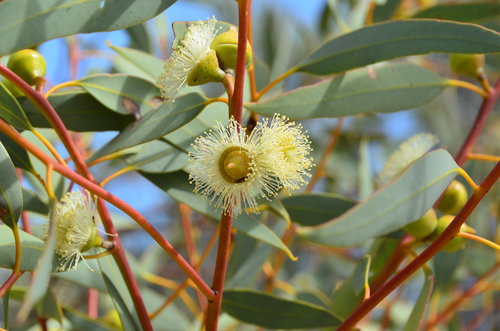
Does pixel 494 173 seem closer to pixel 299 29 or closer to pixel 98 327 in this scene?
pixel 98 327

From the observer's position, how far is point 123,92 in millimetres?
755

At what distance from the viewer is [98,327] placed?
3.01 ft

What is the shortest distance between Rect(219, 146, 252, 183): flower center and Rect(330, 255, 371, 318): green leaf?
29 centimetres

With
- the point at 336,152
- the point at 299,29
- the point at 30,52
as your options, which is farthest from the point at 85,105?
the point at 299,29

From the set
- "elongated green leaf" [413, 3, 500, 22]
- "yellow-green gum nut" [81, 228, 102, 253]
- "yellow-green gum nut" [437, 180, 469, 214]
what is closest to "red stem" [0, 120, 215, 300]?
"yellow-green gum nut" [81, 228, 102, 253]

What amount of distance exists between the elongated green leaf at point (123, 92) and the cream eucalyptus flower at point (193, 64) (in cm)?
10

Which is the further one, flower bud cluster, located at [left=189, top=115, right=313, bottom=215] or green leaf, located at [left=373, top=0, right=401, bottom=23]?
green leaf, located at [left=373, top=0, right=401, bottom=23]

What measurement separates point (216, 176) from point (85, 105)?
30 cm

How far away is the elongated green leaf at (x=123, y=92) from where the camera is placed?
73 centimetres

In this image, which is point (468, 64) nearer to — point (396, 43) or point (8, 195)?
point (396, 43)

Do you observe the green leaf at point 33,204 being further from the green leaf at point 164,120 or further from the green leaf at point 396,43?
the green leaf at point 396,43

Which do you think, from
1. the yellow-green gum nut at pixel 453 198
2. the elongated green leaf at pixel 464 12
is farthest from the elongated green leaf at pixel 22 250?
the elongated green leaf at pixel 464 12

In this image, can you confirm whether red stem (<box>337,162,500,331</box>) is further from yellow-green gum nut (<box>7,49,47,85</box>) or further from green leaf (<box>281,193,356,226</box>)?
yellow-green gum nut (<box>7,49,47,85</box>)

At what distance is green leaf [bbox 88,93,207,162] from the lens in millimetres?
654
